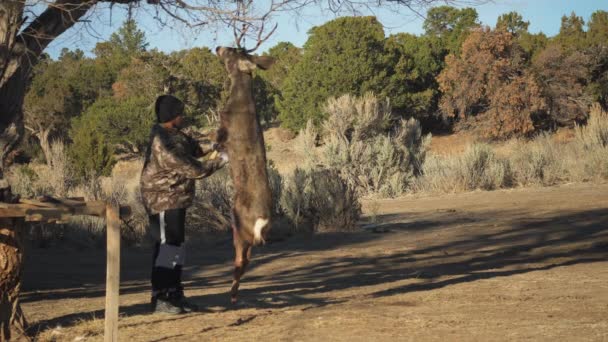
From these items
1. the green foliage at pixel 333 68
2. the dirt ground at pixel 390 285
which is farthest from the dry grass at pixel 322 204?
the green foliage at pixel 333 68

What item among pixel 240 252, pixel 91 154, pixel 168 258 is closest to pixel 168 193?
pixel 168 258

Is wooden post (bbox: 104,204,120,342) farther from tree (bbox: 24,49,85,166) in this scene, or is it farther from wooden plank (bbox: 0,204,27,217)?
tree (bbox: 24,49,85,166)

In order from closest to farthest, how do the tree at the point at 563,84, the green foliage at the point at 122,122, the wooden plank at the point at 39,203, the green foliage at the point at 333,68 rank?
1. the wooden plank at the point at 39,203
2. the tree at the point at 563,84
3. the green foliage at the point at 122,122
4. the green foliage at the point at 333,68

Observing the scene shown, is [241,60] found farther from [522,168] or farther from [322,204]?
[522,168]

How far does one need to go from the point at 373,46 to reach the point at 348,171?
793 inches

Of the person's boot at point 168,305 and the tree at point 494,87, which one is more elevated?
the tree at point 494,87

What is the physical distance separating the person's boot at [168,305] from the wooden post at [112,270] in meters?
1.81

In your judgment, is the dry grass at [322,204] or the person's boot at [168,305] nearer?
the person's boot at [168,305]

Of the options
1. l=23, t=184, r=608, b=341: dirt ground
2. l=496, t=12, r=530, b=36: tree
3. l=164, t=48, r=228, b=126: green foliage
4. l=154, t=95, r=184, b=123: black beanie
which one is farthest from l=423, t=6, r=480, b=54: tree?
l=154, t=95, r=184, b=123: black beanie

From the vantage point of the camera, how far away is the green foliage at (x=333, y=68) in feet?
144

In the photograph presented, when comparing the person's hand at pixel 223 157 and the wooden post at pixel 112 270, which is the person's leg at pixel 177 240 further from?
the wooden post at pixel 112 270

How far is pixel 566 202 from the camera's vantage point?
19859 mm

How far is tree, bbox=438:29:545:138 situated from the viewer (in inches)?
1515

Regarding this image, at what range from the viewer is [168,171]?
24.8ft
